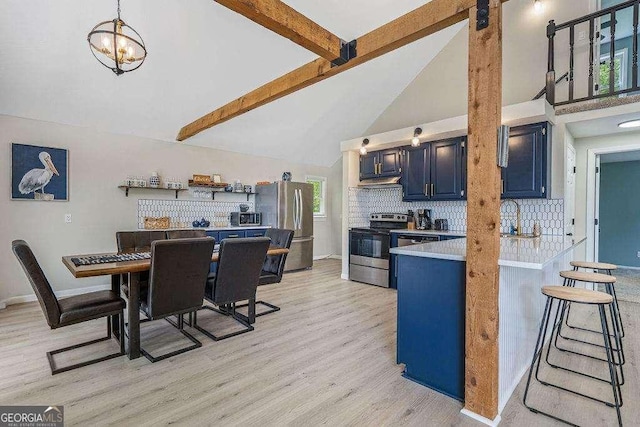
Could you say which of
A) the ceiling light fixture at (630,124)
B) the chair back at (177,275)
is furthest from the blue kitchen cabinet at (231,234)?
the ceiling light fixture at (630,124)

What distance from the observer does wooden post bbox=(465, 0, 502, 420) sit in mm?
1772

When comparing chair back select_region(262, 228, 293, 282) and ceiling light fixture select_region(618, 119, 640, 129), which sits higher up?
ceiling light fixture select_region(618, 119, 640, 129)

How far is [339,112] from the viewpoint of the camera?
6.18m

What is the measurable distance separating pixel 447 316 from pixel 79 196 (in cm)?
496

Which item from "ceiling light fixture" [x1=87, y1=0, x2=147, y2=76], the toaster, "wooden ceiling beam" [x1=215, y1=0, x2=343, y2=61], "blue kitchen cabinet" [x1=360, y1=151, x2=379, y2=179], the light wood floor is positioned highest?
"wooden ceiling beam" [x1=215, y1=0, x2=343, y2=61]

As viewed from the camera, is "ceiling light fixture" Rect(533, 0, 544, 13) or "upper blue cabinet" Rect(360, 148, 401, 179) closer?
"ceiling light fixture" Rect(533, 0, 544, 13)

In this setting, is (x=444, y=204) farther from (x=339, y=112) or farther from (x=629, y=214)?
(x=629, y=214)

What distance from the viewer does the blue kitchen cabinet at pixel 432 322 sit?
6.61 ft

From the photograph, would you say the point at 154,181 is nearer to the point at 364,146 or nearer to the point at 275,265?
the point at 275,265

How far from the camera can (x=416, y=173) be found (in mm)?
4844

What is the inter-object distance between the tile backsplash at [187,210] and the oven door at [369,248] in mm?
2478

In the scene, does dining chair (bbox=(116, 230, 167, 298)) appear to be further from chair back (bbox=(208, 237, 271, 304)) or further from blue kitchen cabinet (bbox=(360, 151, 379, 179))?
blue kitchen cabinet (bbox=(360, 151, 379, 179))

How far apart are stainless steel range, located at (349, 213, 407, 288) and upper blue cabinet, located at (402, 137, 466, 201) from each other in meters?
0.52

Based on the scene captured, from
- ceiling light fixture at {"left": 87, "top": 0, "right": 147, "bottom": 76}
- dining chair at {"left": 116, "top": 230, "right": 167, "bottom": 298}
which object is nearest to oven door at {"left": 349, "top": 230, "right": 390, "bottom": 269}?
dining chair at {"left": 116, "top": 230, "right": 167, "bottom": 298}
